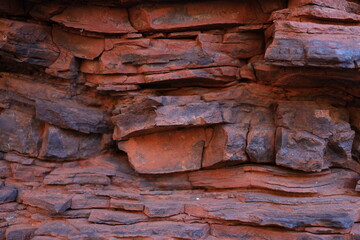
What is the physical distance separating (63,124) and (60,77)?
3.11 feet

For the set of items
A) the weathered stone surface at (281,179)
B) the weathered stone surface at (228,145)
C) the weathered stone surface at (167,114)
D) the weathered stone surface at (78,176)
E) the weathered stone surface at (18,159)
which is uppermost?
the weathered stone surface at (167,114)

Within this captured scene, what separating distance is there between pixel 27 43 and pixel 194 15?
322 centimetres

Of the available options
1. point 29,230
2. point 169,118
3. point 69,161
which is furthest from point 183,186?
point 29,230

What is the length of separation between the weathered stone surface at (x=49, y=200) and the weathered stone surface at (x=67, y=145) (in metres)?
0.78

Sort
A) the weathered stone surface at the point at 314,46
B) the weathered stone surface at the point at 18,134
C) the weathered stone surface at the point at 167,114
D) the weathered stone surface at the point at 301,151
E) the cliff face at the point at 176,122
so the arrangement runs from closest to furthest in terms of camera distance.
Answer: the weathered stone surface at the point at 314,46 → the cliff face at the point at 176,122 → the weathered stone surface at the point at 301,151 → the weathered stone surface at the point at 167,114 → the weathered stone surface at the point at 18,134

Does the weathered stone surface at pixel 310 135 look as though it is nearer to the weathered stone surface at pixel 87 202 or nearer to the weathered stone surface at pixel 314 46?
the weathered stone surface at pixel 314 46

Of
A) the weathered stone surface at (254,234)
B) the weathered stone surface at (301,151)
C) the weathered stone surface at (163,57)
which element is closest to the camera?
the weathered stone surface at (254,234)

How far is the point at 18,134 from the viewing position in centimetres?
604

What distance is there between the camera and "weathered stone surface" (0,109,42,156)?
237 inches

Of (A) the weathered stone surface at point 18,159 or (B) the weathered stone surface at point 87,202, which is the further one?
(A) the weathered stone surface at point 18,159

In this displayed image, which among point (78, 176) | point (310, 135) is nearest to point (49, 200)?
point (78, 176)

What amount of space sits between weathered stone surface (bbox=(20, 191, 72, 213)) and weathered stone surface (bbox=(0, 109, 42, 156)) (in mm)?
871

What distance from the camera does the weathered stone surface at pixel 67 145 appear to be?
5.99 metres

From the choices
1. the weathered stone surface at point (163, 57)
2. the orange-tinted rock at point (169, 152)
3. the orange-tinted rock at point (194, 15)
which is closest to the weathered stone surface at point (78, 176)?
the orange-tinted rock at point (169, 152)
